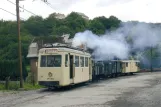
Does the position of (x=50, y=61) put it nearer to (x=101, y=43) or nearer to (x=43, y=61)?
(x=43, y=61)

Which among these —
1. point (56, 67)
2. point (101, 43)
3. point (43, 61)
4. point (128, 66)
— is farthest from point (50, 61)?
point (128, 66)

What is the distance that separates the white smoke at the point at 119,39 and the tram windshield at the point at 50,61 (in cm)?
1165

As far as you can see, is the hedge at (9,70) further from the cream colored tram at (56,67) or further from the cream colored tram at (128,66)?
the cream colored tram at (128,66)

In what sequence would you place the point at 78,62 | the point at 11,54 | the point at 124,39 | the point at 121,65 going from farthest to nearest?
the point at 11,54, the point at 121,65, the point at 124,39, the point at 78,62

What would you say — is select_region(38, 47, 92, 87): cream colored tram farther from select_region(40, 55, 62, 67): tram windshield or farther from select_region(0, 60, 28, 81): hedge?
select_region(0, 60, 28, 81): hedge

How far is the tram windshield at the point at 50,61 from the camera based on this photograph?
25.8 metres

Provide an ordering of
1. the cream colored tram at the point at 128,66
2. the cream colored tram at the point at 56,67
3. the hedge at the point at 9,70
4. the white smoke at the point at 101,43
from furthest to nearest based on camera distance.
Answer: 1. the cream colored tram at the point at 128,66
2. the white smoke at the point at 101,43
3. the hedge at the point at 9,70
4. the cream colored tram at the point at 56,67

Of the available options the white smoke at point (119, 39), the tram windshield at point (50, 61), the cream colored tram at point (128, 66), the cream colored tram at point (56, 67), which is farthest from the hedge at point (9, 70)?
the cream colored tram at point (128, 66)

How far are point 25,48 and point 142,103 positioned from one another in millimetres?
91329

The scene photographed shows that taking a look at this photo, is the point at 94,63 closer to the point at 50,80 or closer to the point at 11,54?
the point at 50,80

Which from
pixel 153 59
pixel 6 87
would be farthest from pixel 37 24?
pixel 6 87

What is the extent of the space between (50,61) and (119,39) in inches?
777

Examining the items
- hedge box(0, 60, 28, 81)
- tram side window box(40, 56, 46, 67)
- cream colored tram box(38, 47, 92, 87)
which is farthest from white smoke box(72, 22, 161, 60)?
tram side window box(40, 56, 46, 67)

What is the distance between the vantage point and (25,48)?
350 feet
